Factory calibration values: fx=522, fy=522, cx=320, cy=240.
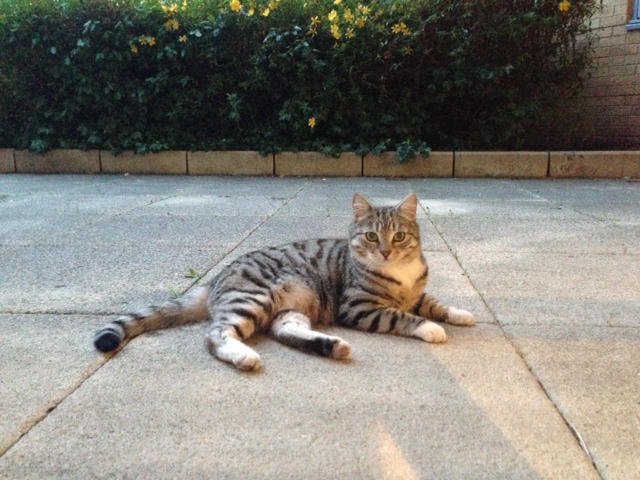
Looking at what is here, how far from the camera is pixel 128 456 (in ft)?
4.35

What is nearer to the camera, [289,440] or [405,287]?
[289,440]

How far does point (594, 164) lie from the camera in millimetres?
7812

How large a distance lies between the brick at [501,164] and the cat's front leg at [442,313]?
229 inches

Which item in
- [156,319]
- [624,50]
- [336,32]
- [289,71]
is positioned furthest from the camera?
[624,50]

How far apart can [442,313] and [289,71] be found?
6.18m

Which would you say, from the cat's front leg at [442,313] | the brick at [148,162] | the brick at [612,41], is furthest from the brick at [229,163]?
the cat's front leg at [442,313]

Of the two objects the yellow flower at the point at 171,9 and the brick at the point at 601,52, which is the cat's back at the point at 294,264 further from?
the brick at the point at 601,52

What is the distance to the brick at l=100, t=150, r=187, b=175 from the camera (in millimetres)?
8281

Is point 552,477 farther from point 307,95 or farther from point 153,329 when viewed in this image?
point 307,95

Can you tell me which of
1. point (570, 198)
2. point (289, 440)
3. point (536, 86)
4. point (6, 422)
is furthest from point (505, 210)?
point (6, 422)

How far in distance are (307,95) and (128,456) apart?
7.03 meters

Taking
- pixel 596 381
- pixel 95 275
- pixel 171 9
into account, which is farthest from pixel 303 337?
pixel 171 9

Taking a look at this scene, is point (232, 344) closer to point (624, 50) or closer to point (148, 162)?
point (148, 162)

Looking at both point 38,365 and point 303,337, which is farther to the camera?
point 303,337
